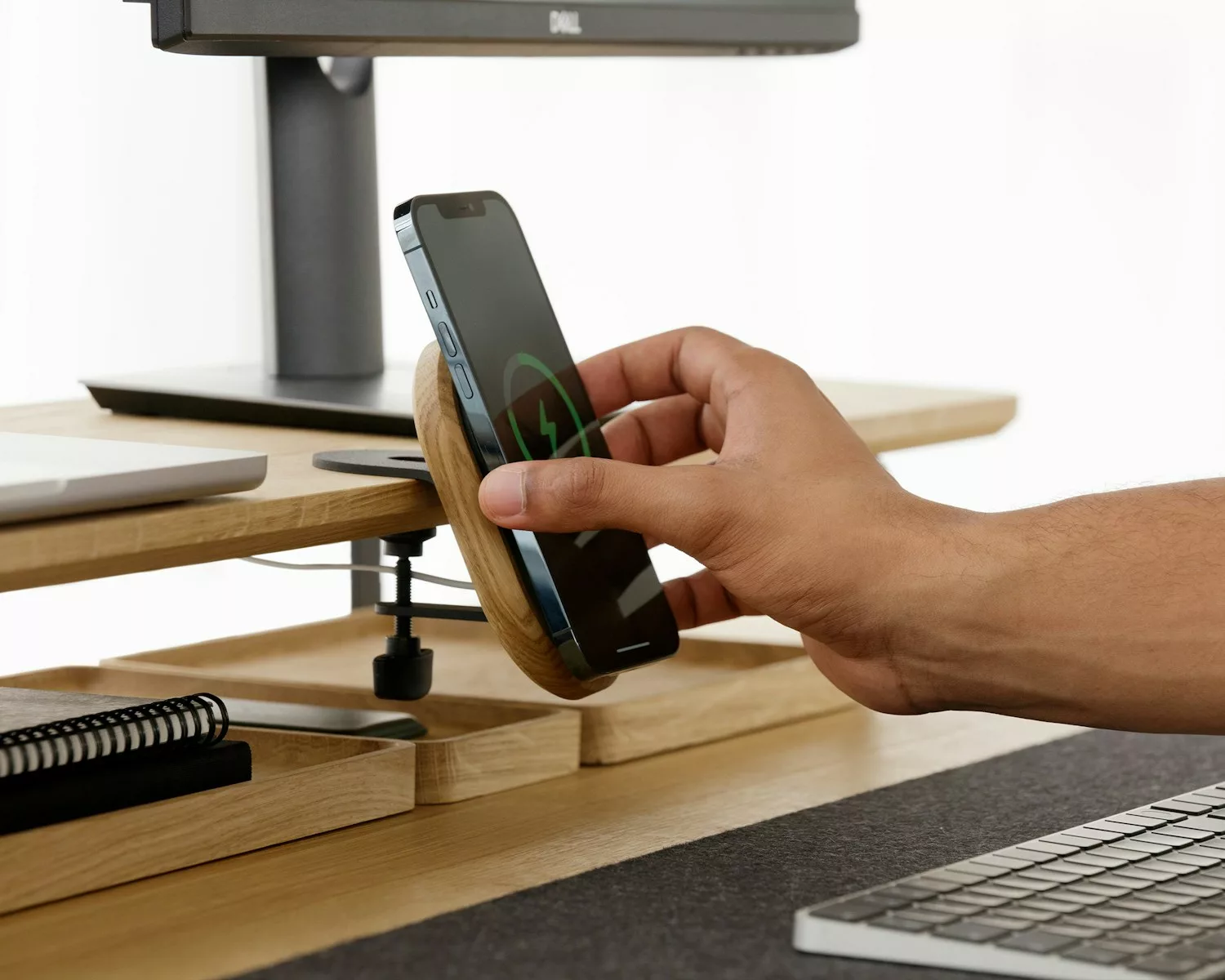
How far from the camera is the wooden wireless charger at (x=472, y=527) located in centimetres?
79

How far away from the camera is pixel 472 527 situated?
2.59ft

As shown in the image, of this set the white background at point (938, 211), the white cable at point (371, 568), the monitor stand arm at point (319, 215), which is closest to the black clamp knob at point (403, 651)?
the white cable at point (371, 568)

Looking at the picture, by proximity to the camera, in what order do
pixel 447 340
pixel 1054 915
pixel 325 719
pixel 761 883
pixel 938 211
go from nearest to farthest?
pixel 1054 915 → pixel 761 883 → pixel 447 340 → pixel 325 719 → pixel 938 211

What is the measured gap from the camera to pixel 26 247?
2.23 metres

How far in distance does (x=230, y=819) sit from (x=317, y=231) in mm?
476

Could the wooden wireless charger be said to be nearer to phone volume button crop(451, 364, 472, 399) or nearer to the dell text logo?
phone volume button crop(451, 364, 472, 399)

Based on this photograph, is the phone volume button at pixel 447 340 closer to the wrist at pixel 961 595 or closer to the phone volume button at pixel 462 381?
the phone volume button at pixel 462 381

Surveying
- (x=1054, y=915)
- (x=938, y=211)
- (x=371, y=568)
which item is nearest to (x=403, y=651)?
(x=371, y=568)

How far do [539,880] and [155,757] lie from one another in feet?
0.55

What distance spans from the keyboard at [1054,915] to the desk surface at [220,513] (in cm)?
29

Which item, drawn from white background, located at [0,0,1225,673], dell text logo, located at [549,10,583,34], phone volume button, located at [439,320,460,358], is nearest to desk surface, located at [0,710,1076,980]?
phone volume button, located at [439,320,460,358]

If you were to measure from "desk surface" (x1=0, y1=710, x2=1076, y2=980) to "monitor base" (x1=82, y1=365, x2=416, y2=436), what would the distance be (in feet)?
0.74

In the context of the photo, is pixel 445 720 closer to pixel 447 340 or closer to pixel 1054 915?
pixel 447 340

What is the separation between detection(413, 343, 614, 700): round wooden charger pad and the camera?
79cm
